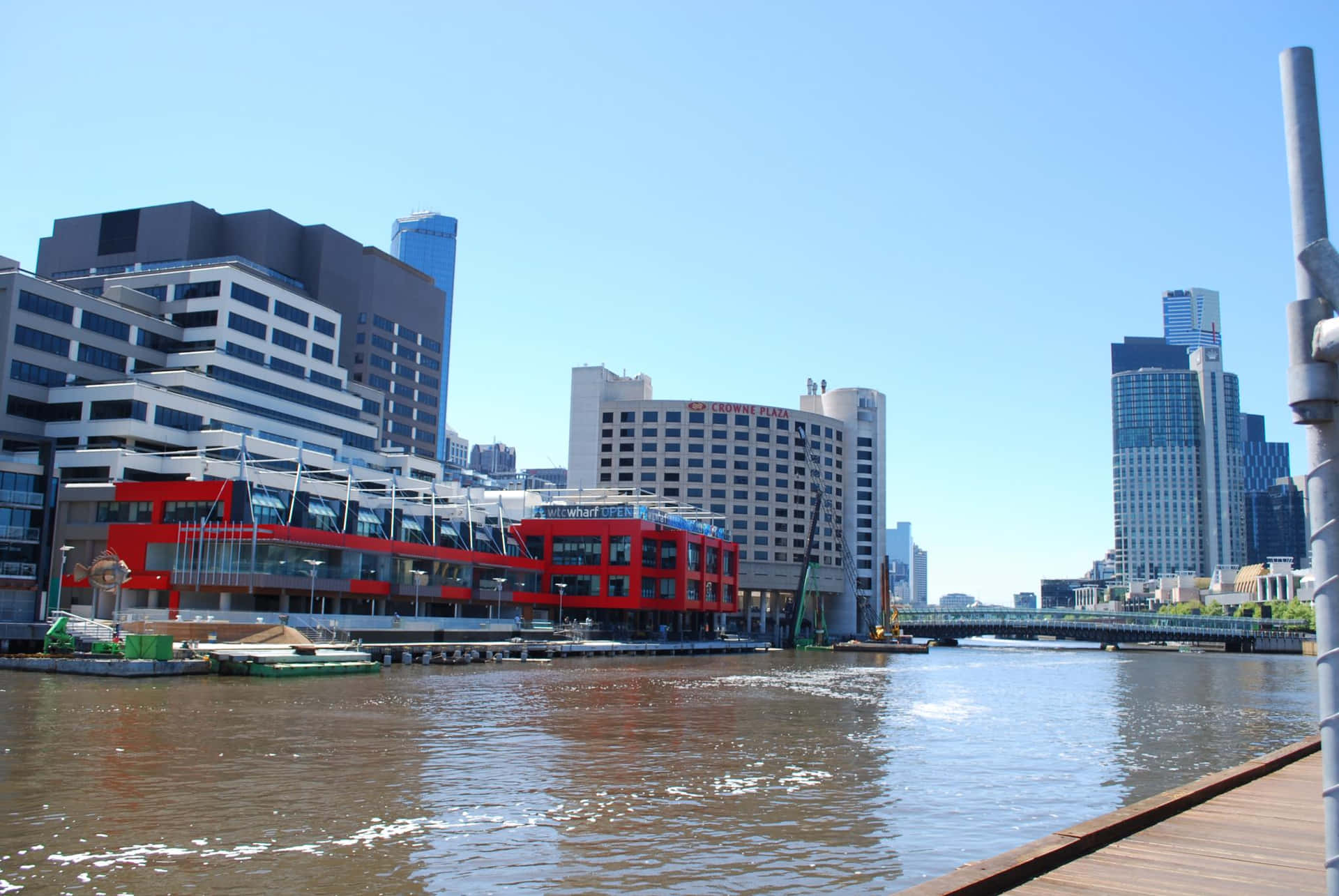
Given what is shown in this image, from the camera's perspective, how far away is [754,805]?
27906 millimetres

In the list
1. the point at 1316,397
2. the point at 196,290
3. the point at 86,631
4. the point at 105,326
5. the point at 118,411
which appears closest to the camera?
the point at 1316,397

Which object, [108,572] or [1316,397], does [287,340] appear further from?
[1316,397]

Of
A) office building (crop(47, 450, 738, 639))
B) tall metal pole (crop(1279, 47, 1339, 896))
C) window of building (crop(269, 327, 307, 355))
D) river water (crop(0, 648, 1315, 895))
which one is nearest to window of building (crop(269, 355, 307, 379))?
window of building (crop(269, 327, 307, 355))

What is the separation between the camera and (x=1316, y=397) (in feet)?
21.7

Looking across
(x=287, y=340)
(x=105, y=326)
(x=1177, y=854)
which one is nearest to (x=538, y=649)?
(x=287, y=340)

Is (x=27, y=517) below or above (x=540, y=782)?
above

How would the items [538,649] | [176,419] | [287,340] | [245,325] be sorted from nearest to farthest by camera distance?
1. [538,649]
2. [176,419]
3. [245,325]
4. [287,340]

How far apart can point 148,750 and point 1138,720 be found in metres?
47.0

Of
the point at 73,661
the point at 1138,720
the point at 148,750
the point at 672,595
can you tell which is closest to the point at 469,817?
the point at 148,750

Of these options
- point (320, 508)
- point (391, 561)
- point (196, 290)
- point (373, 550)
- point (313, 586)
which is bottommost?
Answer: point (313, 586)

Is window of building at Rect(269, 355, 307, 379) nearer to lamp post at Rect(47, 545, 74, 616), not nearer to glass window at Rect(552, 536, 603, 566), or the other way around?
glass window at Rect(552, 536, 603, 566)

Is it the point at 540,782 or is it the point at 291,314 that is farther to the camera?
the point at 291,314

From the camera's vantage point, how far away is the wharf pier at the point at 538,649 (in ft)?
298

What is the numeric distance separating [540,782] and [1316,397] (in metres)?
27.7
